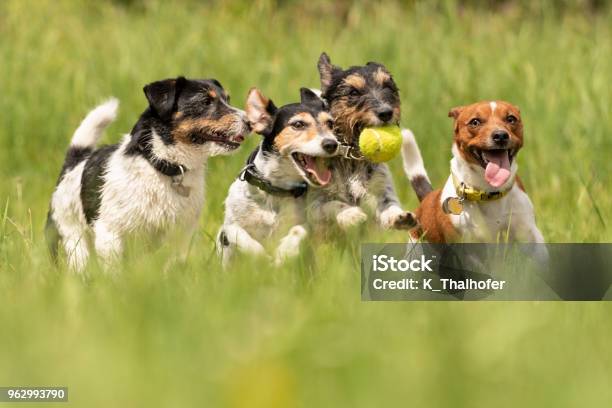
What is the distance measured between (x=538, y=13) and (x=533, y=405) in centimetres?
1171

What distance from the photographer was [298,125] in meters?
5.57

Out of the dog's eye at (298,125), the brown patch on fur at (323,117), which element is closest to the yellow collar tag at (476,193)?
the brown patch on fur at (323,117)

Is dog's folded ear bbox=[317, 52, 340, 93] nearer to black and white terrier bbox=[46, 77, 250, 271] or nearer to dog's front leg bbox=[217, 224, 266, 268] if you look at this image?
black and white terrier bbox=[46, 77, 250, 271]

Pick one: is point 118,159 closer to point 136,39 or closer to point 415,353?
point 415,353

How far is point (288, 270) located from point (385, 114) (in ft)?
3.31

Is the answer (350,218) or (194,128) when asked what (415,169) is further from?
(194,128)

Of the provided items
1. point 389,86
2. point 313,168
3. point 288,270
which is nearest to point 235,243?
point 313,168

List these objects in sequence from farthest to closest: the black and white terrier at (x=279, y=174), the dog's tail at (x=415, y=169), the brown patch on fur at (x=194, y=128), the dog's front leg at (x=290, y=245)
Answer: the dog's tail at (x=415, y=169), the brown patch on fur at (x=194, y=128), the black and white terrier at (x=279, y=174), the dog's front leg at (x=290, y=245)

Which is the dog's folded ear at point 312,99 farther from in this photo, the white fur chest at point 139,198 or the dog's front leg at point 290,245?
the white fur chest at point 139,198

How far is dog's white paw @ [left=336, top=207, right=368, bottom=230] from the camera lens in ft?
18.2

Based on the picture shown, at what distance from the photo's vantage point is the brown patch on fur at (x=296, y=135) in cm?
552

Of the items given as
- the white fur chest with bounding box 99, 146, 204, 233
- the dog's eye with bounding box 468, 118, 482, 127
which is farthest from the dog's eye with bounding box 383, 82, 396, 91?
the white fur chest with bounding box 99, 146, 204, 233

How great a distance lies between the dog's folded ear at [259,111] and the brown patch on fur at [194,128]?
0.23 meters

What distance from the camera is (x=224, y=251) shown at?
229 inches
